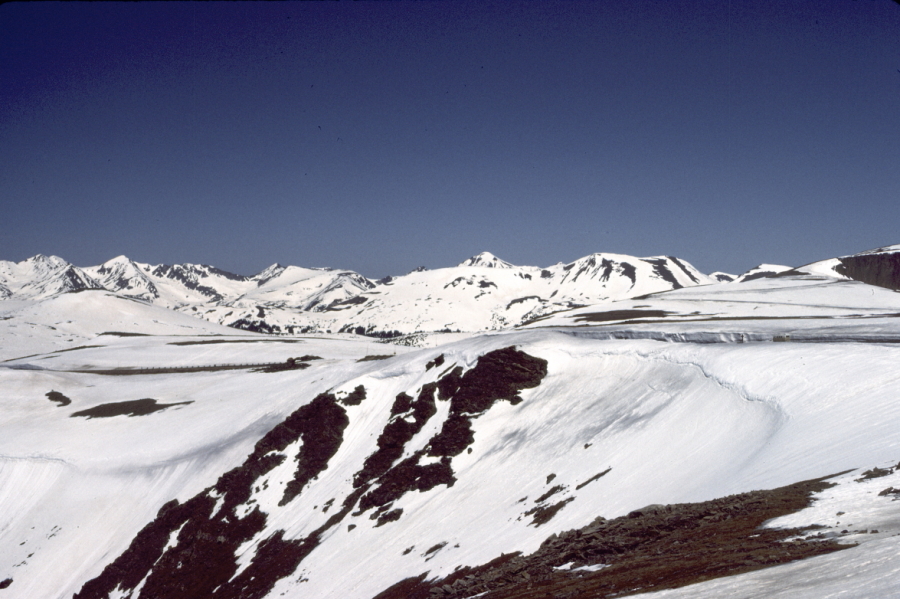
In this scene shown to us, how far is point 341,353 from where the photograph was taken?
118375 millimetres

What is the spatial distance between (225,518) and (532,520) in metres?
29.7

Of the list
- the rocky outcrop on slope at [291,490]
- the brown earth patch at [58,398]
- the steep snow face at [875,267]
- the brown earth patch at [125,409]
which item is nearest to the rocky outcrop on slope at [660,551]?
the rocky outcrop on slope at [291,490]

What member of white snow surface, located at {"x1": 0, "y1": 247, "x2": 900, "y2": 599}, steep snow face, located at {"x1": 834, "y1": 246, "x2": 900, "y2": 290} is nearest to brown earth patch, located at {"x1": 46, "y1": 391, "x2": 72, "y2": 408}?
white snow surface, located at {"x1": 0, "y1": 247, "x2": 900, "y2": 599}

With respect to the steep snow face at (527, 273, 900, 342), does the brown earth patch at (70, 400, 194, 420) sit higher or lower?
lower

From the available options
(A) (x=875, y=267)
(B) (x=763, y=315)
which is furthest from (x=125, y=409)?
(A) (x=875, y=267)

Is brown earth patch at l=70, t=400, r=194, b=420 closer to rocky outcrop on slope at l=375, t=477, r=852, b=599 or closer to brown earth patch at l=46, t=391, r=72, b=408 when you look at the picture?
brown earth patch at l=46, t=391, r=72, b=408

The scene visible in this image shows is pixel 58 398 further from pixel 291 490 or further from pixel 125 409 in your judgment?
pixel 291 490

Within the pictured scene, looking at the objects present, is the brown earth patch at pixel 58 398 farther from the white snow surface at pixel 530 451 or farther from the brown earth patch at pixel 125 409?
the brown earth patch at pixel 125 409

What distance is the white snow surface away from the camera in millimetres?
19562

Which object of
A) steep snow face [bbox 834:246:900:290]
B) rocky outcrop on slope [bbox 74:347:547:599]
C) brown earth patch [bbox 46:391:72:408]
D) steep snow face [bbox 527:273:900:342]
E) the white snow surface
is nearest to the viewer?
the white snow surface

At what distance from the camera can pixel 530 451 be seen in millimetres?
38281

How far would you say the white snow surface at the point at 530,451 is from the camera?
1956 centimetres

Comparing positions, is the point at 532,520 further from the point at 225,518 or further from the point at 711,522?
the point at 225,518

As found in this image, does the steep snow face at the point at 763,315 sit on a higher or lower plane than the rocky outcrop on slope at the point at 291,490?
higher
